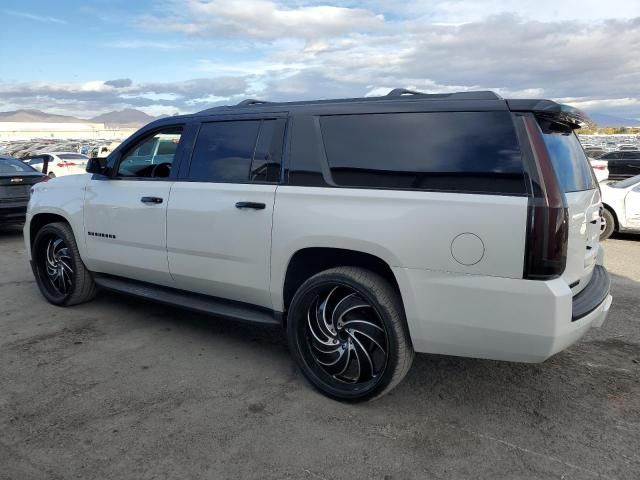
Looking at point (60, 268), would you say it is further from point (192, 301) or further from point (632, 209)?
point (632, 209)

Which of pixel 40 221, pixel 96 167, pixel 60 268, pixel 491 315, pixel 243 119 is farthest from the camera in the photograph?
pixel 40 221

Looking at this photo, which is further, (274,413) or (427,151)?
(274,413)

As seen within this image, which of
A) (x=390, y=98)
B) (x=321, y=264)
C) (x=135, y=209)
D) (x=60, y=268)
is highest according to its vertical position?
(x=390, y=98)

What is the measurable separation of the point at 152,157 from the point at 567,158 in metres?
3.34

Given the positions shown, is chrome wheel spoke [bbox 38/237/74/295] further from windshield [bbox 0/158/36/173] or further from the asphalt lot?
windshield [bbox 0/158/36/173]

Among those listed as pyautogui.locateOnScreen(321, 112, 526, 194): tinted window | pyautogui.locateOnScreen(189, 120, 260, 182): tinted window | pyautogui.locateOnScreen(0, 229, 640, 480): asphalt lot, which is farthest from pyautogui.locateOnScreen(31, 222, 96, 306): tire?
pyautogui.locateOnScreen(321, 112, 526, 194): tinted window

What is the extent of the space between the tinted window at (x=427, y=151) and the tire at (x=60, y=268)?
9.84 ft

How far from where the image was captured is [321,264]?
11.9 ft

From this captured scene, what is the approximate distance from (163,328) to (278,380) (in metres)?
1.51

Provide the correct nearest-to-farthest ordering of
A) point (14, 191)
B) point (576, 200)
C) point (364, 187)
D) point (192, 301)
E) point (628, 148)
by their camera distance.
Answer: point (576, 200)
point (364, 187)
point (192, 301)
point (14, 191)
point (628, 148)

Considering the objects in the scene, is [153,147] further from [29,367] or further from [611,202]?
[611,202]

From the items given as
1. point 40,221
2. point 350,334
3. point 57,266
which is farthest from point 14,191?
point 350,334

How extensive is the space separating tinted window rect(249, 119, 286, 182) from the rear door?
66.0 inches

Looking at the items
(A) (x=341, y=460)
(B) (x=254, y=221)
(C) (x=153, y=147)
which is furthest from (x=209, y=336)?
(A) (x=341, y=460)
